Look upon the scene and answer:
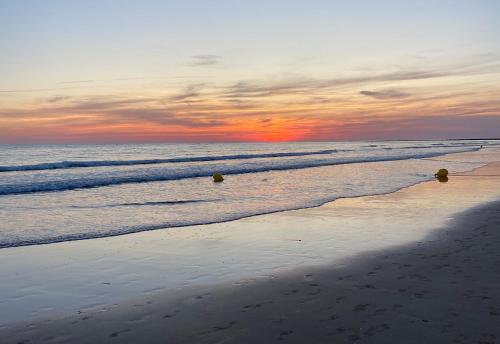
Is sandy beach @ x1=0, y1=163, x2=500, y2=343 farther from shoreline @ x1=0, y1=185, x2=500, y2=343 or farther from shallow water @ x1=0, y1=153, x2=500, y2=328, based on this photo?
shallow water @ x1=0, y1=153, x2=500, y2=328

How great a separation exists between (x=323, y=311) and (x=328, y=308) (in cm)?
13

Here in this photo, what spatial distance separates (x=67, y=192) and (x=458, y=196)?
17057 mm

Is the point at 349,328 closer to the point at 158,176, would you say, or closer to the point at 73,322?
the point at 73,322

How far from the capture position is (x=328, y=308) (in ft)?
18.0

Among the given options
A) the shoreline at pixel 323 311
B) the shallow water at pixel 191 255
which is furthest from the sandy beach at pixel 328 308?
the shallow water at pixel 191 255

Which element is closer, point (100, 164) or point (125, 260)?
point (125, 260)

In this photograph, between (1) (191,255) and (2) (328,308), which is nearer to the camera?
(2) (328,308)

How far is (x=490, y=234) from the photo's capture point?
987 cm

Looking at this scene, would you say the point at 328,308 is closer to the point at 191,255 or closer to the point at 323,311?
the point at 323,311

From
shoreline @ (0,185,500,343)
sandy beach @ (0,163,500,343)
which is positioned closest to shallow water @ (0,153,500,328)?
sandy beach @ (0,163,500,343)

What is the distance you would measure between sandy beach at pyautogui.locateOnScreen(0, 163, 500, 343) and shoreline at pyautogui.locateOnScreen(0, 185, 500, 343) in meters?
0.01

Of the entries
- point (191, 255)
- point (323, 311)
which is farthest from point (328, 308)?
point (191, 255)

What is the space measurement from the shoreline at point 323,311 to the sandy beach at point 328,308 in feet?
0.04

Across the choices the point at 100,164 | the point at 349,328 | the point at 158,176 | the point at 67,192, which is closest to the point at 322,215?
the point at 349,328
